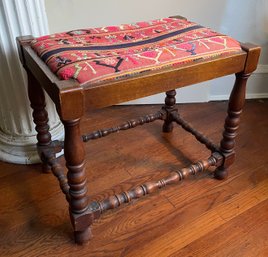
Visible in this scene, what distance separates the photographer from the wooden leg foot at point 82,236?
2.50 feet

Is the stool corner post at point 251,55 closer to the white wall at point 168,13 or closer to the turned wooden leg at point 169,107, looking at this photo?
the turned wooden leg at point 169,107

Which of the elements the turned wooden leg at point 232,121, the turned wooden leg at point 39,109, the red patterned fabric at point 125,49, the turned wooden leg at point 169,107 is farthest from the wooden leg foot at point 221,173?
the turned wooden leg at point 39,109

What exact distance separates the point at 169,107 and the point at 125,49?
1.48 ft

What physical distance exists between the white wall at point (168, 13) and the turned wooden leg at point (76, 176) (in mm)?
696

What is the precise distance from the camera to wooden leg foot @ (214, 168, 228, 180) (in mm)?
952

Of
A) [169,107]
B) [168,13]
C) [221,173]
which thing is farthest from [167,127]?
[168,13]

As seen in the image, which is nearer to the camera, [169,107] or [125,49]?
[125,49]

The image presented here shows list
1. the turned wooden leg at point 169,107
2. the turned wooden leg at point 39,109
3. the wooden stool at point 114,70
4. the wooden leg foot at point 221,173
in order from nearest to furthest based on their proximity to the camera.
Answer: the wooden stool at point 114,70 < the turned wooden leg at point 39,109 < the wooden leg foot at point 221,173 < the turned wooden leg at point 169,107

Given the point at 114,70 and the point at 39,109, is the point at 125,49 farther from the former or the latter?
the point at 39,109

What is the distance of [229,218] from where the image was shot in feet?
2.77

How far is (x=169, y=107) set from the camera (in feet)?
3.64

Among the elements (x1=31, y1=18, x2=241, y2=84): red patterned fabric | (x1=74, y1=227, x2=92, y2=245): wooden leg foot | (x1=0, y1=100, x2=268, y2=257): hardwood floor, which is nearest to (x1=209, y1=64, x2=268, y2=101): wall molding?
(x1=0, y1=100, x2=268, y2=257): hardwood floor

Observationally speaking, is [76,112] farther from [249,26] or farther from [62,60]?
[249,26]

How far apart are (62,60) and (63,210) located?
1.43 feet
